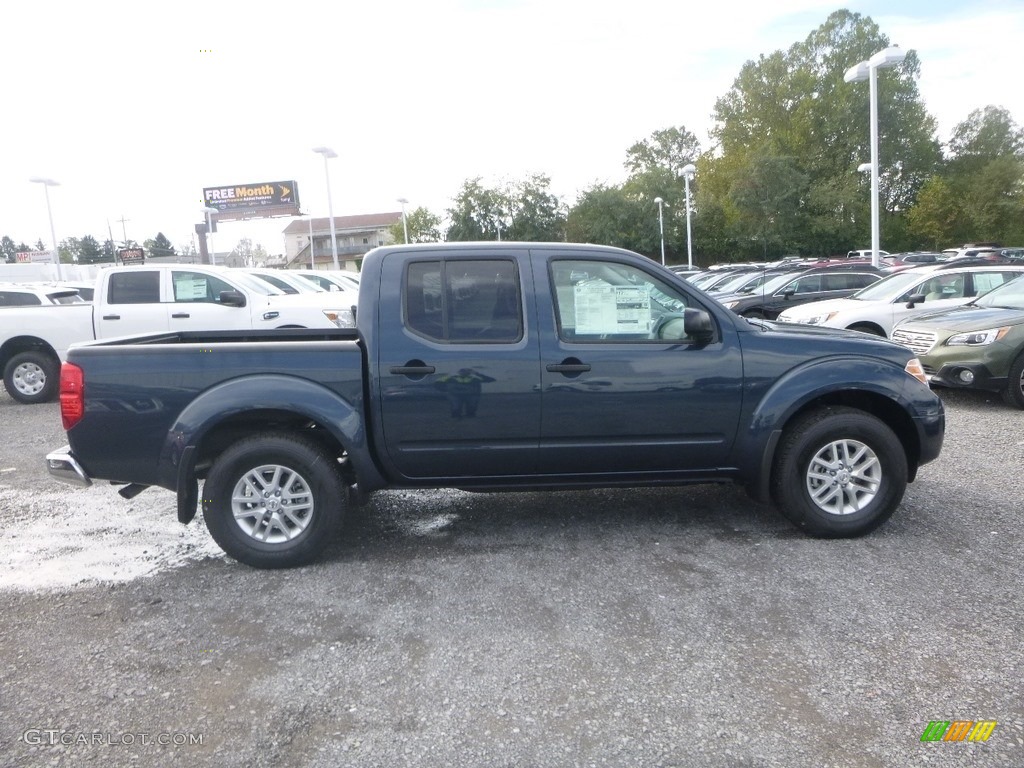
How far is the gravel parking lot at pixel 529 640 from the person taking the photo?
9.69ft

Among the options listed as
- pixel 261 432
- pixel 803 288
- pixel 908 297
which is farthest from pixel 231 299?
pixel 803 288

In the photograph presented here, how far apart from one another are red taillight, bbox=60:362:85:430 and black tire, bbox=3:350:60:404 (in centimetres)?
790

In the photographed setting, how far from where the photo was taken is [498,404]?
458cm

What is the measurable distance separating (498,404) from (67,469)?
2534mm

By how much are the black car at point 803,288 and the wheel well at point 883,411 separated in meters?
10.7

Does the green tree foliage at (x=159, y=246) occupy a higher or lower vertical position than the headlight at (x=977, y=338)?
higher

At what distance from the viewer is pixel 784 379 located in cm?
470

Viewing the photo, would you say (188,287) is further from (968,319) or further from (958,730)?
(958,730)

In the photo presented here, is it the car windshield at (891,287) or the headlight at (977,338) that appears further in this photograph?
the car windshield at (891,287)

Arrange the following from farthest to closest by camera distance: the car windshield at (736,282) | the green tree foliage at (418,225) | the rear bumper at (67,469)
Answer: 1. the green tree foliage at (418,225)
2. the car windshield at (736,282)
3. the rear bumper at (67,469)

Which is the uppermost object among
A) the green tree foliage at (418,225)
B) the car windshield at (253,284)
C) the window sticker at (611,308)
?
the green tree foliage at (418,225)

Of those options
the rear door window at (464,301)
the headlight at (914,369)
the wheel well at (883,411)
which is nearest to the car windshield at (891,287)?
the headlight at (914,369)

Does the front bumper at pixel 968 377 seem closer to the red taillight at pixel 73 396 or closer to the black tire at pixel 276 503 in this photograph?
the black tire at pixel 276 503

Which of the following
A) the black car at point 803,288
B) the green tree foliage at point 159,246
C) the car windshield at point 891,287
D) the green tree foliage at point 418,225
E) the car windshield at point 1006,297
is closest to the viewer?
the car windshield at point 1006,297
